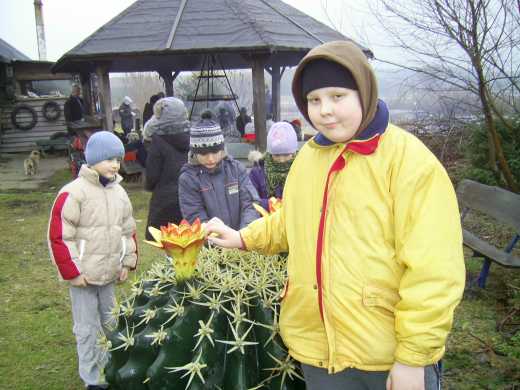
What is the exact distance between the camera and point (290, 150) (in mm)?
3617

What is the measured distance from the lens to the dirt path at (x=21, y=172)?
1116 centimetres

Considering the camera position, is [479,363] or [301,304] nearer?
[301,304]

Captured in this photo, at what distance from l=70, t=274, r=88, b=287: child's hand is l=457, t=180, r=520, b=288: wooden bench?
317cm

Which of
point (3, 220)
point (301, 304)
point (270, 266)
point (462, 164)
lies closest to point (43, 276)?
point (3, 220)

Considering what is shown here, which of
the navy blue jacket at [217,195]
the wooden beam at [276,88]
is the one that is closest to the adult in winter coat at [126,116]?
the wooden beam at [276,88]

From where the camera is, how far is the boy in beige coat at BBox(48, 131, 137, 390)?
2.88m

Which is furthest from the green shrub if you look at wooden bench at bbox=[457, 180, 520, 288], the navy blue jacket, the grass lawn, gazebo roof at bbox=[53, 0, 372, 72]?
the navy blue jacket

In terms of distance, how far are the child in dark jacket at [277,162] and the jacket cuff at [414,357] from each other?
7.13 ft

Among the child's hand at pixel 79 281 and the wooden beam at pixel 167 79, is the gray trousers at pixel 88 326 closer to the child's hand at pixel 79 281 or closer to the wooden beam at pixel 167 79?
the child's hand at pixel 79 281

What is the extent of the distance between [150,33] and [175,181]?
587 cm

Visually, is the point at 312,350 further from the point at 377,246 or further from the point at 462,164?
the point at 462,164

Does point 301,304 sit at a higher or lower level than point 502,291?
higher

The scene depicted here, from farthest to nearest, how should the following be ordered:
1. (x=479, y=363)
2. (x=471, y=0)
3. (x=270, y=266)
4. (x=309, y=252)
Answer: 1. (x=471, y=0)
2. (x=479, y=363)
3. (x=270, y=266)
4. (x=309, y=252)

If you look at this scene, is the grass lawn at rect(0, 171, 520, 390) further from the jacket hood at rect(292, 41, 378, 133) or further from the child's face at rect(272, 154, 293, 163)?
the jacket hood at rect(292, 41, 378, 133)
